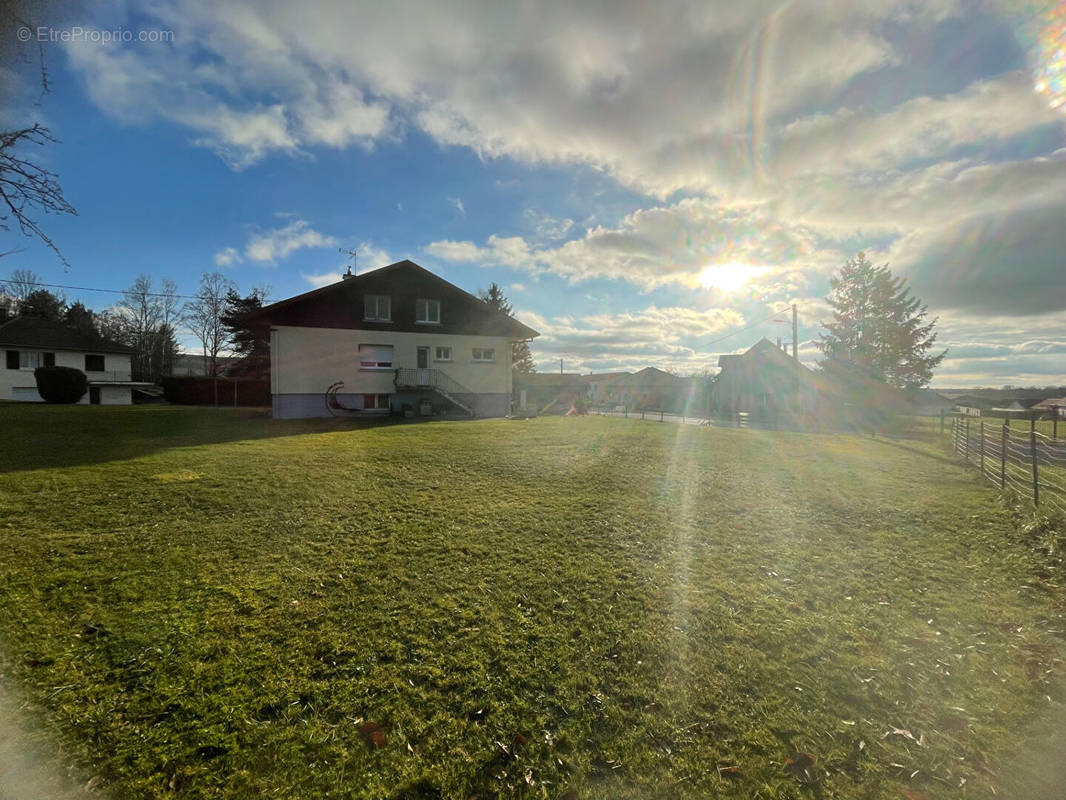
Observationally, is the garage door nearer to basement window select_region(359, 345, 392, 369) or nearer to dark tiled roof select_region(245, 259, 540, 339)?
dark tiled roof select_region(245, 259, 540, 339)

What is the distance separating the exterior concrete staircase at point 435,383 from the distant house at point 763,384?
22461 mm

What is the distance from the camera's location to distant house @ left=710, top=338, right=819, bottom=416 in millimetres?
33000

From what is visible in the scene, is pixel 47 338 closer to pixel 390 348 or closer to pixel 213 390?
pixel 213 390

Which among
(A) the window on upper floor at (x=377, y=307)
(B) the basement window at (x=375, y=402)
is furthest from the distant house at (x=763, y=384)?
(A) the window on upper floor at (x=377, y=307)

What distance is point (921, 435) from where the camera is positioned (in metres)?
21.0

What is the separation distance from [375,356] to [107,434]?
38.7ft

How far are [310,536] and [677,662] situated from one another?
4.24 metres

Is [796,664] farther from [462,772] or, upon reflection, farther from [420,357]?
[420,357]

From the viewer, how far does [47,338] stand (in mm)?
32031

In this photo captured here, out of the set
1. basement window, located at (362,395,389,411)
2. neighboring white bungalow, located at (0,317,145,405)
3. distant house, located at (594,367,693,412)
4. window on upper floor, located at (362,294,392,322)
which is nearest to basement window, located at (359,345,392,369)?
window on upper floor, located at (362,294,392,322)

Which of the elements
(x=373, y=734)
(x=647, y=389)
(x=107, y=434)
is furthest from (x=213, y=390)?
(x=647, y=389)

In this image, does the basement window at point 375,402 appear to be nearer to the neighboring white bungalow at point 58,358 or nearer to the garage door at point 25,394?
the neighboring white bungalow at point 58,358

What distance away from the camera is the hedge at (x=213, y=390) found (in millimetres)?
34188

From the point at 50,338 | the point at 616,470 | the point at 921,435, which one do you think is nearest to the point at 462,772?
the point at 616,470
